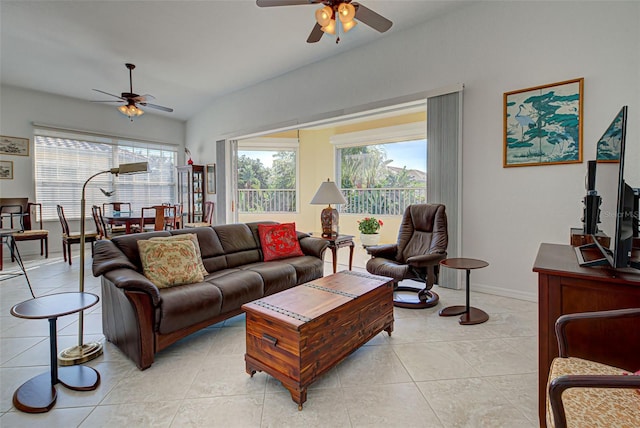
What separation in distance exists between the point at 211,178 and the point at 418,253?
17.0 ft

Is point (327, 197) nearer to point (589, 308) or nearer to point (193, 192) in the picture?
point (589, 308)

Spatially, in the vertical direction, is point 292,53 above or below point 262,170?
above

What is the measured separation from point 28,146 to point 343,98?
5755 mm

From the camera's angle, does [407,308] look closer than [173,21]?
Yes

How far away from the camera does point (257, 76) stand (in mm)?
5344

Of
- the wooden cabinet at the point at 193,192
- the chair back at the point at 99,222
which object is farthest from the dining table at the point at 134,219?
the wooden cabinet at the point at 193,192

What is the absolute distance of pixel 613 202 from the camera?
78.2 inches

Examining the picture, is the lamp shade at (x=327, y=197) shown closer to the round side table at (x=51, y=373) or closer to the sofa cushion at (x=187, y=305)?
the sofa cushion at (x=187, y=305)

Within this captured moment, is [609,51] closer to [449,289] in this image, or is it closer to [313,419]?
[449,289]

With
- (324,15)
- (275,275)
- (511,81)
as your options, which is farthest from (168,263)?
(511,81)

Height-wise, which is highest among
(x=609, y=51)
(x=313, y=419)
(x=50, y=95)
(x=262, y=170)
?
(x=50, y=95)

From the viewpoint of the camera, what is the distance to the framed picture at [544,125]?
9.44ft

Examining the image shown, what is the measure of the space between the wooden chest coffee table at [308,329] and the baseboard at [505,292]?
1771mm

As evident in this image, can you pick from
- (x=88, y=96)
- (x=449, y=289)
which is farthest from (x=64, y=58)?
(x=449, y=289)
